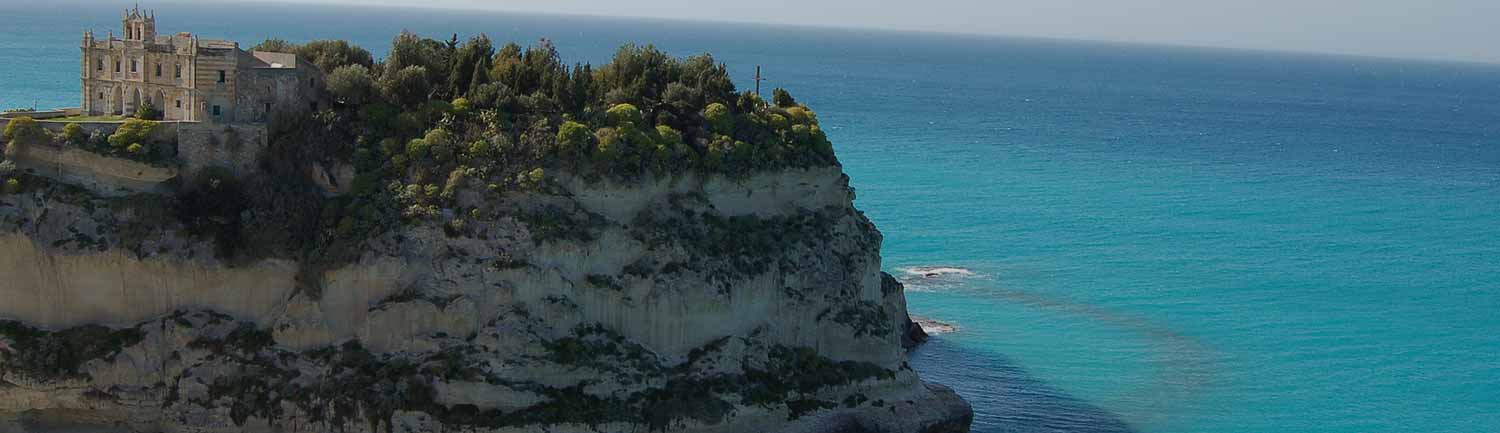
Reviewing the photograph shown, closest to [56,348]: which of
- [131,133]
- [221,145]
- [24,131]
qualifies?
[24,131]

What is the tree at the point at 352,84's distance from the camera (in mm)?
49375

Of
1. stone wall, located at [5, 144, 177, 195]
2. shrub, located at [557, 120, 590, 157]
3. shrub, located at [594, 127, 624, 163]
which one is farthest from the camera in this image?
shrub, located at [594, 127, 624, 163]

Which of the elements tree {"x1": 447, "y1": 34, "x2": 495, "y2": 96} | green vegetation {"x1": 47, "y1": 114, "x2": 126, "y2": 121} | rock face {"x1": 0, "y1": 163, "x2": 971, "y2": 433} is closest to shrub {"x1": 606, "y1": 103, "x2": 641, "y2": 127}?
rock face {"x1": 0, "y1": 163, "x2": 971, "y2": 433}

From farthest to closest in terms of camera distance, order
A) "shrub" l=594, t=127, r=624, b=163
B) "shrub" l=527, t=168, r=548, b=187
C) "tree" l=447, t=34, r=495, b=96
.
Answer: "tree" l=447, t=34, r=495, b=96 < "shrub" l=594, t=127, r=624, b=163 < "shrub" l=527, t=168, r=548, b=187

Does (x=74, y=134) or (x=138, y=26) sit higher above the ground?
(x=138, y=26)

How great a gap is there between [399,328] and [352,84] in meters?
8.33

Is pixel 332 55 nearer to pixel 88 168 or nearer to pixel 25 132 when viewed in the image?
pixel 88 168

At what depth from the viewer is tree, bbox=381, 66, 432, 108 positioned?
49844 mm

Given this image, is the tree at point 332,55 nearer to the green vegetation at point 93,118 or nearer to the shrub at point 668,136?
the green vegetation at point 93,118

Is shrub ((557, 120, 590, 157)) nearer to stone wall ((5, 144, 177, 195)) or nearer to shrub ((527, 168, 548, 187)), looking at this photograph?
shrub ((527, 168, 548, 187))

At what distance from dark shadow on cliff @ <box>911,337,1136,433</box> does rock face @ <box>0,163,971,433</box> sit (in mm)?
6668

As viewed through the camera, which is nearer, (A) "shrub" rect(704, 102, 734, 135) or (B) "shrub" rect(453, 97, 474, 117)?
(B) "shrub" rect(453, 97, 474, 117)

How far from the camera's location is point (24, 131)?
45469 mm

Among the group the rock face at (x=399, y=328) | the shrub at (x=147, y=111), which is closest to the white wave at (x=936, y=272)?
the rock face at (x=399, y=328)
